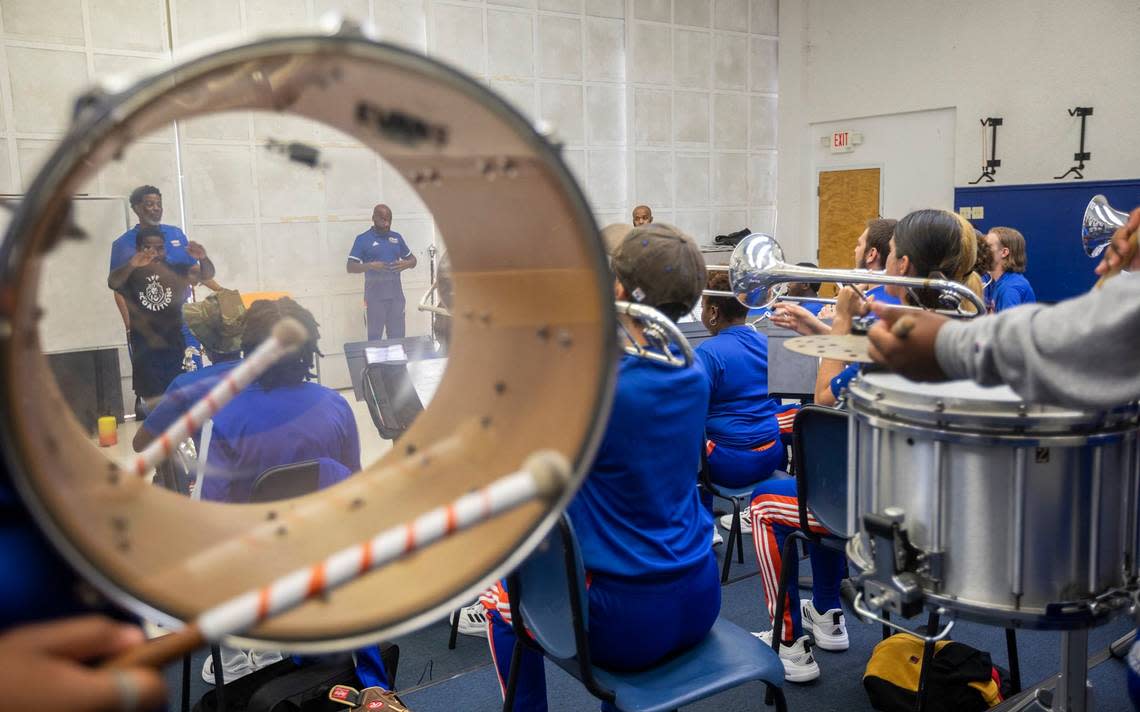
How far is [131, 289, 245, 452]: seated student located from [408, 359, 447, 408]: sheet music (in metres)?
0.20

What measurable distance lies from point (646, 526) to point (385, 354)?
3.20ft

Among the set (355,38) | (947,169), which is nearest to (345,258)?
(355,38)

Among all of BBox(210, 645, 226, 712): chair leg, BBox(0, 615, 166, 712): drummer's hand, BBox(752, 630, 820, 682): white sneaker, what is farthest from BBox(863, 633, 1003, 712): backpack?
BBox(0, 615, 166, 712): drummer's hand

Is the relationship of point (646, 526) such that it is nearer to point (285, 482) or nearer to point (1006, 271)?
point (285, 482)

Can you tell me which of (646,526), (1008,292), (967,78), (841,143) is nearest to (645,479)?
(646,526)

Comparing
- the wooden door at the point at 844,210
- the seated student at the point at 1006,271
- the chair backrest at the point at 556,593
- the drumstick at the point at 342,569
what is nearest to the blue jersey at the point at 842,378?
the chair backrest at the point at 556,593

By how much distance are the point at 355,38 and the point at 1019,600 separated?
1592mm

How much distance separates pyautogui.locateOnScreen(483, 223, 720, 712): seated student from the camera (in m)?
1.73

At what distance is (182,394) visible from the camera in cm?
89

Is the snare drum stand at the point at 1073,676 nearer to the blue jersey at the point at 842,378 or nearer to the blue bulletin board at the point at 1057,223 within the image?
the blue jersey at the point at 842,378

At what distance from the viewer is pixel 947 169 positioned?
8375 mm

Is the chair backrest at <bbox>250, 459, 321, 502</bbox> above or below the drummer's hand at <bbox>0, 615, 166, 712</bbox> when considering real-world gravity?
above

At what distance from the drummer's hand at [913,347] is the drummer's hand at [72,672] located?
3.55 ft

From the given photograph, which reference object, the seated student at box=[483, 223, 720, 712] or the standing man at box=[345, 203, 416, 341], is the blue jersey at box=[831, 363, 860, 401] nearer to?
the seated student at box=[483, 223, 720, 712]
